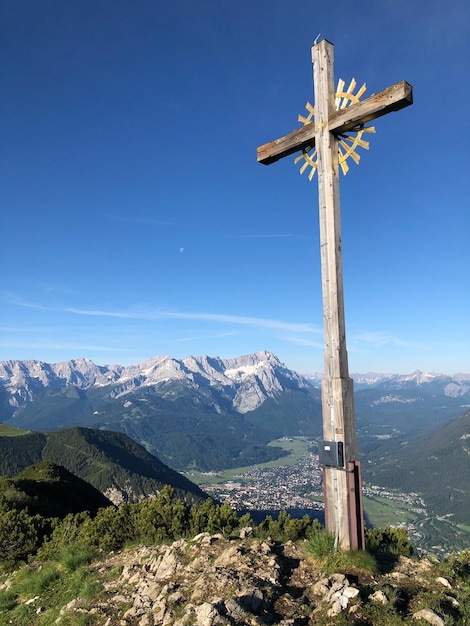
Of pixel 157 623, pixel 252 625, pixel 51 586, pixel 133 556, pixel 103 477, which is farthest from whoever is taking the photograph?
pixel 103 477

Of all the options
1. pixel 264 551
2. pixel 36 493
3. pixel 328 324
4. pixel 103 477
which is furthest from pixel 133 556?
pixel 103 477

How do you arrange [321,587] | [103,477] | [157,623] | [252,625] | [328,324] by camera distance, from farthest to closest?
[103,477] → [328,324] → [321,587] → [157,623] → [252,625]

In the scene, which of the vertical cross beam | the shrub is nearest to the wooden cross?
the vertical cross beam

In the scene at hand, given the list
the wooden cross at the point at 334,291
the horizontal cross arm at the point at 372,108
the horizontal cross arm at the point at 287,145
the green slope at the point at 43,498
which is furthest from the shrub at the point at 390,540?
the green slope at the point at 43,498

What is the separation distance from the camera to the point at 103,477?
185m

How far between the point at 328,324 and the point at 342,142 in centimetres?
446

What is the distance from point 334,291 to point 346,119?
398 centimetres

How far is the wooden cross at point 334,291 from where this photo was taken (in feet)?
28.5

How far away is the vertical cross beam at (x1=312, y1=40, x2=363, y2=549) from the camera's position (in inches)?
343

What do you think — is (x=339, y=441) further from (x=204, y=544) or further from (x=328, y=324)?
(x=204, y=544)

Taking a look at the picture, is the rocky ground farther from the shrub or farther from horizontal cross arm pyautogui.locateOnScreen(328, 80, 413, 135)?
horizontal cross arm pyautogui.locateOnScreen(328, 80, 413, 135)

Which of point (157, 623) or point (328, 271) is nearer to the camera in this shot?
point (157, 623)

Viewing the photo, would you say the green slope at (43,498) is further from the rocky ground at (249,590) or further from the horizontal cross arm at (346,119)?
the horizontal cross arm at (346,119)

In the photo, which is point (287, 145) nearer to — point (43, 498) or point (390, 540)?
point (390, 540)
